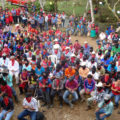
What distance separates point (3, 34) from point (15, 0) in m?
12.0

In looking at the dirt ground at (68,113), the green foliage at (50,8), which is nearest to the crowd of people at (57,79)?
the dirt ground at (68,113)

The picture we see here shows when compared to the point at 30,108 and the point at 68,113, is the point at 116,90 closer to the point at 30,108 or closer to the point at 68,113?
the point at 68,113

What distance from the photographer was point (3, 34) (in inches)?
437

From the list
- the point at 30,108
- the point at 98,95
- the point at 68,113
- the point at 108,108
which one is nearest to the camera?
the point at 108,108

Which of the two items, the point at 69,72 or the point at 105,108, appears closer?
the point at 105,108

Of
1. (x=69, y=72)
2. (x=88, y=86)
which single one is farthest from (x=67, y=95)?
(x=69, y=72)

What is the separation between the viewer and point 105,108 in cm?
482

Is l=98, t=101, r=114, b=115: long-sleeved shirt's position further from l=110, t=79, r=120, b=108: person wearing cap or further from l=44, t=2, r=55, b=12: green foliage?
l=44, t=2, r=55, b=12: green foliage

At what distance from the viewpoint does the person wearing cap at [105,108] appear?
15.3ft

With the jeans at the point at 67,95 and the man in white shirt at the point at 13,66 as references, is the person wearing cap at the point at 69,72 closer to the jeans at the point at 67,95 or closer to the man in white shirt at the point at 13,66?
the jeans at the point at 67,95

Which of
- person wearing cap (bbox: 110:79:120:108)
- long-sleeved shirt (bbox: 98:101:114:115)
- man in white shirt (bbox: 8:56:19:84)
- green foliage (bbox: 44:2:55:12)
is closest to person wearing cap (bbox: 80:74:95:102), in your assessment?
person wearing cap (bbox: 110:79:120:108)

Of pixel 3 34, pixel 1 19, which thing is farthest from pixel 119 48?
pixel 1 19

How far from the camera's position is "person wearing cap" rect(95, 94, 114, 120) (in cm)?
468

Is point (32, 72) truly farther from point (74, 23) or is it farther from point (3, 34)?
point (74, 23)
